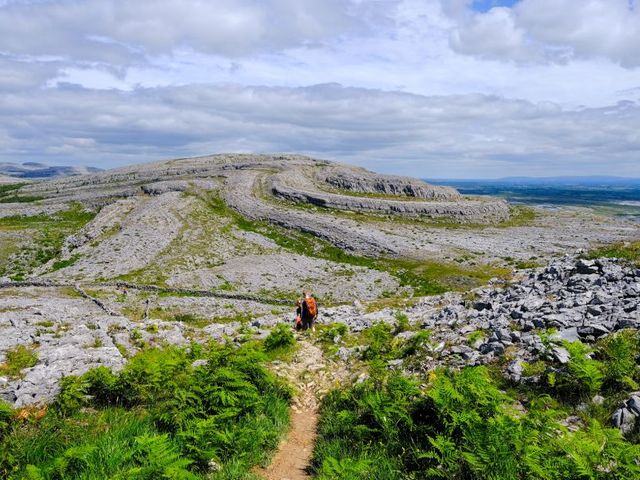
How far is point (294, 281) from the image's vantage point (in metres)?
45.8

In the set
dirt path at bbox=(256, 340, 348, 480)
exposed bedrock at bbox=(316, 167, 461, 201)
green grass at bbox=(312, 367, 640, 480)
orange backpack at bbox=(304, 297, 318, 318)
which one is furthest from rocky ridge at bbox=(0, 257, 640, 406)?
exposed bedrock at bbox=(316, 167, 461, 201)

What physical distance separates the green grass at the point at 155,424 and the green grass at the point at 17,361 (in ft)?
9.21

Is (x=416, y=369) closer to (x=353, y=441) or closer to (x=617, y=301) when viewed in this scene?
(x=353, y=441)

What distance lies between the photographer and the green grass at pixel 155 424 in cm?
746

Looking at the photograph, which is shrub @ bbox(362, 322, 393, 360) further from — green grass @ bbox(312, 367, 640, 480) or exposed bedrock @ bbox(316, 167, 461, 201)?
exposed bedrock @ bbox(316, 167, 461, 201)

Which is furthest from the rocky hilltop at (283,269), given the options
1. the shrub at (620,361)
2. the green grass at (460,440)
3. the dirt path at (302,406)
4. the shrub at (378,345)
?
the green grass at (460,440)

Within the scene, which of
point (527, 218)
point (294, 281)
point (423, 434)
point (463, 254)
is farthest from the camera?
point (527, 218)

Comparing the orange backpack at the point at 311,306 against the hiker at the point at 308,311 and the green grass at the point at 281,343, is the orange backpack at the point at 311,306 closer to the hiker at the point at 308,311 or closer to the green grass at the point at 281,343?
the hiker at the point at 308,311

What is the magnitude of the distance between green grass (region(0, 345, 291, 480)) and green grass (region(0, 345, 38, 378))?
2807mm

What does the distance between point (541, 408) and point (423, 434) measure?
3.11m

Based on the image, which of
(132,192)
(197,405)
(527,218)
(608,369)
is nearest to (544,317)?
(608,369)

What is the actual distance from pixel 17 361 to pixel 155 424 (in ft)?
22.1

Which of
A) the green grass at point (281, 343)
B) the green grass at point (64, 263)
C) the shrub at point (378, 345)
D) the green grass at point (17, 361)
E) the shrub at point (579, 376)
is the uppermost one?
the shrub at point (579, 376)

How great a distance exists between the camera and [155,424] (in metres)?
9.59
